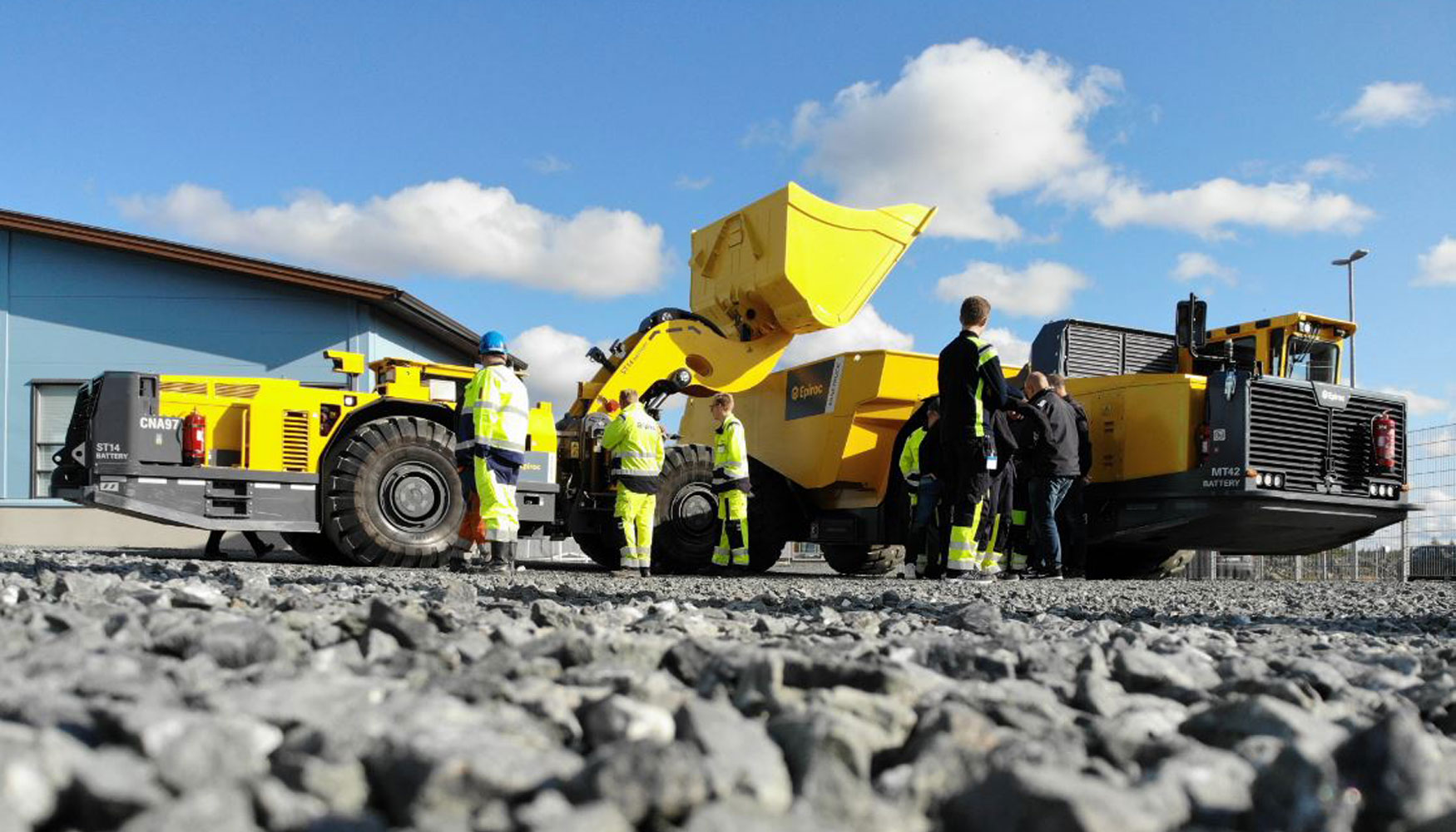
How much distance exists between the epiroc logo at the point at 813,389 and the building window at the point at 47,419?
11949mm

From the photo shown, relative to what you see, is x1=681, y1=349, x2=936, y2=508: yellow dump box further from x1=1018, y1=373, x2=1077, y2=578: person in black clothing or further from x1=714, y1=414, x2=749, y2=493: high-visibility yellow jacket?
x1=1018, y1=373, x2=1077, y2=578: person in black clothing

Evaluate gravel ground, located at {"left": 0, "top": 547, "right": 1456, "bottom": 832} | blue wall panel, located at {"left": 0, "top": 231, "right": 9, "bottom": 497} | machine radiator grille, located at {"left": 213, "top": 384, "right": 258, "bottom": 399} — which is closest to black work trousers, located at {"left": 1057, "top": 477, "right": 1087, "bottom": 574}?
gravel ground, located at {"left": 0, "top": 547, "right": 1456, "bottom": 832}

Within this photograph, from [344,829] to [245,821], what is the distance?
0.11 meters

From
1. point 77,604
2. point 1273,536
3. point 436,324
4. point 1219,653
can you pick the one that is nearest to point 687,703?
point 1219,653

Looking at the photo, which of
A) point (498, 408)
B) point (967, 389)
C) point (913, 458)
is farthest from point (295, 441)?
point (967, 389)

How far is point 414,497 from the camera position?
9.09 metres

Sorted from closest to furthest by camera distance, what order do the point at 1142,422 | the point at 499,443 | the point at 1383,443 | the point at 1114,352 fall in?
the point at 499,443 < the point at 1142,422 < the point at 1383,443 < the point at 1114,352

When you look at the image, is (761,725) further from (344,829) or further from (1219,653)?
(1219,653)

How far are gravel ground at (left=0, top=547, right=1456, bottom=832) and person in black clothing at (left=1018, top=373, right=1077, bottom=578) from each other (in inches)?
213

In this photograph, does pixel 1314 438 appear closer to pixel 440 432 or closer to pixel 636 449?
pixel 636 449

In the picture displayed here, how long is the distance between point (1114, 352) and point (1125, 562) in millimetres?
1984

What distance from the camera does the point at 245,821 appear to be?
1.35 meters

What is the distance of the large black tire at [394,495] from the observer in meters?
8.82

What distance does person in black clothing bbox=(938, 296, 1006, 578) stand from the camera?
7805 millimetres
